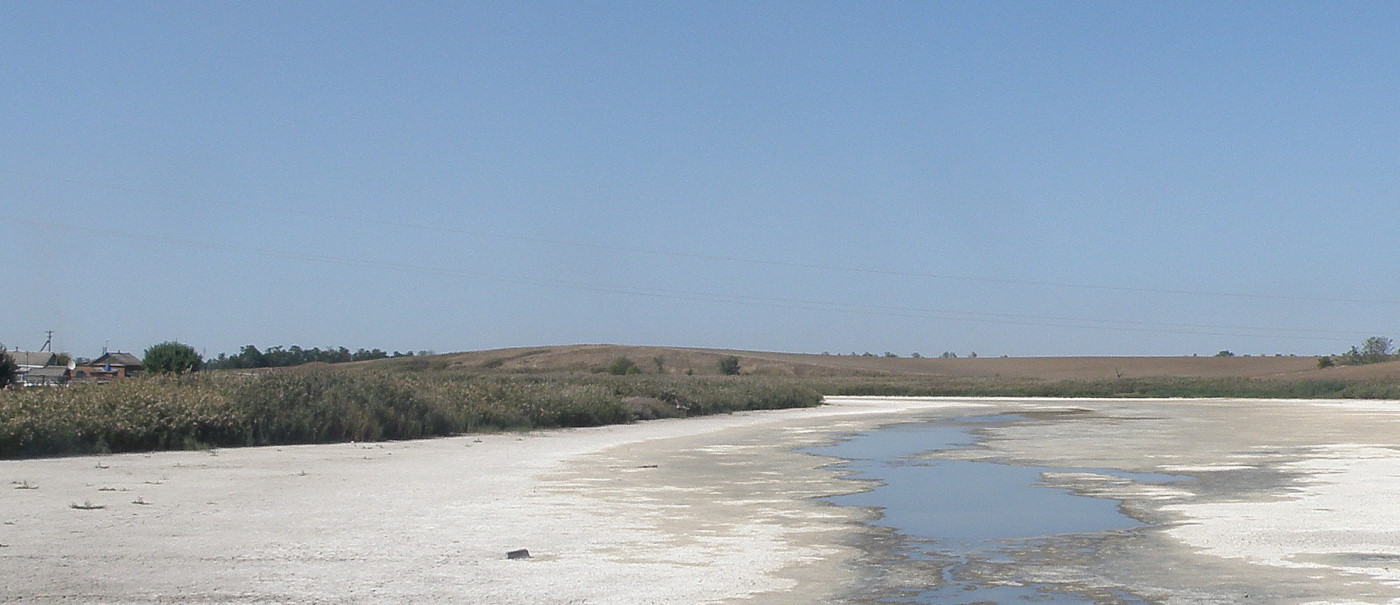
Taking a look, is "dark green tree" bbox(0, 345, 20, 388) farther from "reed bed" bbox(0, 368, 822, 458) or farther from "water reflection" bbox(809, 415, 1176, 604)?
"water reflection" bbox(809, 415, 1176, 604)

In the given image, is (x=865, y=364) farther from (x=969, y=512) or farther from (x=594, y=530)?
(x=594, y=530)

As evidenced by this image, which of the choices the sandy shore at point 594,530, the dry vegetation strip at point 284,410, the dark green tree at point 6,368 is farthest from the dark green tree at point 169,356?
the sandy shore at point 594,530

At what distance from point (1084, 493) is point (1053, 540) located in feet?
14.1

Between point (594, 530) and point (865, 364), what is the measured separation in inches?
4991

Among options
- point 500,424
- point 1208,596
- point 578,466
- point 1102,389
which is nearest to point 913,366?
point 1102,389

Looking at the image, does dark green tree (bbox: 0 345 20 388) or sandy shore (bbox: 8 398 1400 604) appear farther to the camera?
dark green tree (bbox: 0 345 20 388)

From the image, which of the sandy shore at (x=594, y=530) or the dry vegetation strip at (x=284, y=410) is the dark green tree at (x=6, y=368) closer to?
the dry vegetation strip at (x=284, y=410)

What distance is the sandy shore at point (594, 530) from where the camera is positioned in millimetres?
8406

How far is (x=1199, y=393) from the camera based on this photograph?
226 feet

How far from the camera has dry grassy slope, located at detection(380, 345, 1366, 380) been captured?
121438 millimetres

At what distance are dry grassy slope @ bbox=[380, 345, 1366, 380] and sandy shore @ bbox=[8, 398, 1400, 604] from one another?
99.7 meters

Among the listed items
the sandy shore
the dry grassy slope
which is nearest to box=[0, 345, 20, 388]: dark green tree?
the sandy shore

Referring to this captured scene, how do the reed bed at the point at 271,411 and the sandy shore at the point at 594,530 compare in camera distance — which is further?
the reed bed at the point at 271,411

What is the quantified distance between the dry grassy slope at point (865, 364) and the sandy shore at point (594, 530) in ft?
327
